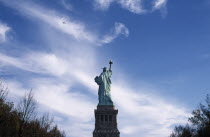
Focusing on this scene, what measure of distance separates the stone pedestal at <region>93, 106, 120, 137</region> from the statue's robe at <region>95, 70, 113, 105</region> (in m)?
1.47

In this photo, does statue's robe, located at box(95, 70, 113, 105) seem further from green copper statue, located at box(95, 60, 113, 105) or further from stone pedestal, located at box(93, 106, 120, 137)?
stone pedestal, located at box(93, 106, 120, 137)

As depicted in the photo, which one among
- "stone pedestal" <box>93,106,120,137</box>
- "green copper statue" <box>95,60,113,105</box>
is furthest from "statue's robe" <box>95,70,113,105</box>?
"stone pedestal" <box>93,106,120,137</box>

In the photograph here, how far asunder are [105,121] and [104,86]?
25.1ft

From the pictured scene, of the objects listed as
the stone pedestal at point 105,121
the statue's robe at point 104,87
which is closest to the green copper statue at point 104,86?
the statue's robe at point 104,87

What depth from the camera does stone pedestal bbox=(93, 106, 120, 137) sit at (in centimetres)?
6419

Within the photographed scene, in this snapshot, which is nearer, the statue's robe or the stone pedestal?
the stone pedestal

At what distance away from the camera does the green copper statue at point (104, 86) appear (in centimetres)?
6825

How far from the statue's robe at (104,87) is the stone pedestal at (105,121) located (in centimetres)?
147

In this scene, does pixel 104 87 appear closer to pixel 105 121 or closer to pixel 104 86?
pixel 104 86

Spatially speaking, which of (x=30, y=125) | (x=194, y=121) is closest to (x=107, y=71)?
(x=194, y=121)

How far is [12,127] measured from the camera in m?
33.8

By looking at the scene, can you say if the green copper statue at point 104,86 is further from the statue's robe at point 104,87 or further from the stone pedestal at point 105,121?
the stone pedestal at point 105,121

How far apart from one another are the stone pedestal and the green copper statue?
A: 1.53 meters

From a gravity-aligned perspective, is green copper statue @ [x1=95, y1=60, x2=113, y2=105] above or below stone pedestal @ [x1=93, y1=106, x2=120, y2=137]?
above
